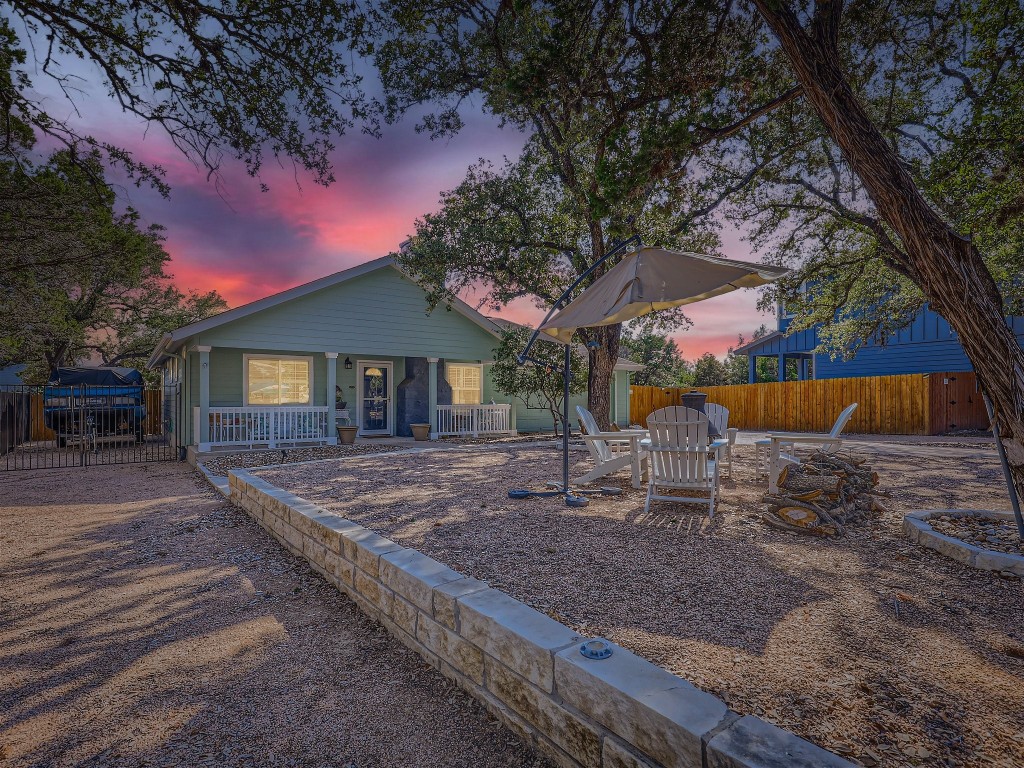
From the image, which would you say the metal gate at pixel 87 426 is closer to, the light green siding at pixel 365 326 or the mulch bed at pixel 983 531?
the light green siding at pixel 365 326

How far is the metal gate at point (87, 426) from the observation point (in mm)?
11227

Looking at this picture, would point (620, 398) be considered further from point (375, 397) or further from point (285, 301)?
point (285, 301)

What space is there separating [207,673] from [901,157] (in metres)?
11.9

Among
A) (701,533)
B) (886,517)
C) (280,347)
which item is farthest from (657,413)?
(280,347)

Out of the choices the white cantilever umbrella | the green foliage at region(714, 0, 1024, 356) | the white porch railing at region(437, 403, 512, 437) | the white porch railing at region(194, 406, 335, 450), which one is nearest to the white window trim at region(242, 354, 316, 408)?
the white porch railing at region(194, 406, 335, 450)

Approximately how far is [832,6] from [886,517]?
14.5ft

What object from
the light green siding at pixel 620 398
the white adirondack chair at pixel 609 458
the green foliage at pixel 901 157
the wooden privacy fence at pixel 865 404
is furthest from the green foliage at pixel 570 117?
the light green siding at pixel 620 398

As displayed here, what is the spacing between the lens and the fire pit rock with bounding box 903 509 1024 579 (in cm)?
332

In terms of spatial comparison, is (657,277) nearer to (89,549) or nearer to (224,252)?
(89,549)

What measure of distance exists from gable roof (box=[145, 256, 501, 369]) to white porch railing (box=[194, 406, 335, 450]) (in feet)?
5.91

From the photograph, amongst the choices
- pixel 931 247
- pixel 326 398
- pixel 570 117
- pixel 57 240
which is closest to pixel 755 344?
pixel 570 117

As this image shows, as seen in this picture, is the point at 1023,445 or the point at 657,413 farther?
the point at 657,413

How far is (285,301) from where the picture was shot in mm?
12078

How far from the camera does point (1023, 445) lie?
3324mm
